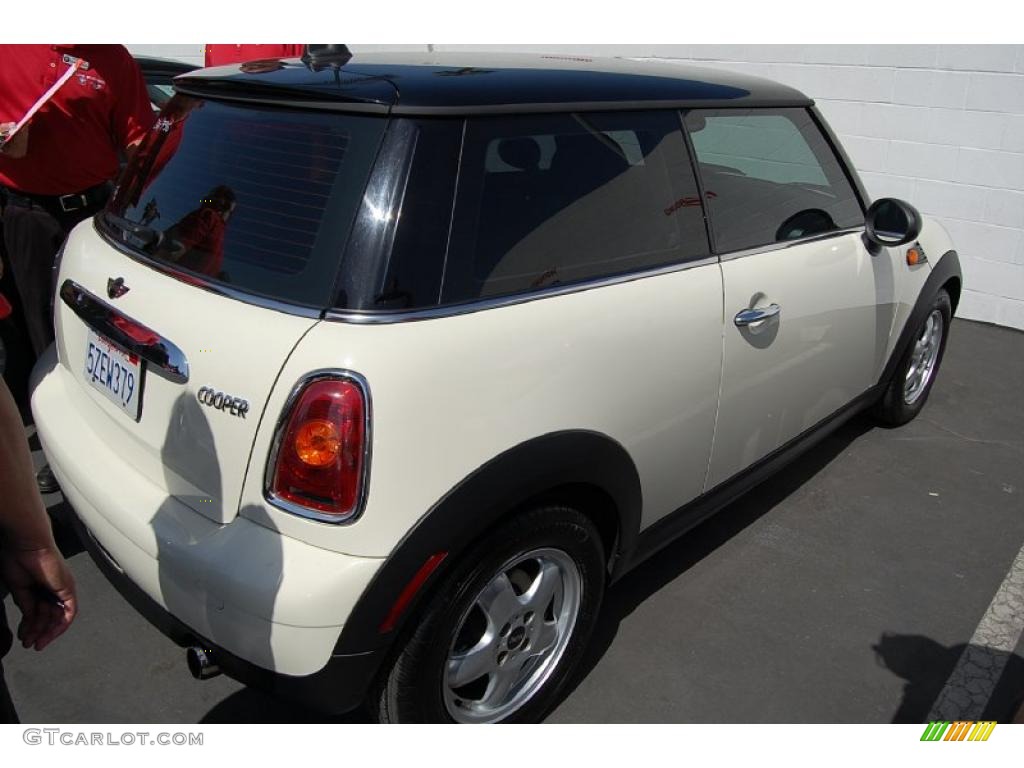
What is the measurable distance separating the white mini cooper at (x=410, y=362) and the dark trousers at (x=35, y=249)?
0.92 m

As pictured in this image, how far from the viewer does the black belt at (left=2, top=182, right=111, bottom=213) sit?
134 inches

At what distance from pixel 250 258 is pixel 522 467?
797 millimetres

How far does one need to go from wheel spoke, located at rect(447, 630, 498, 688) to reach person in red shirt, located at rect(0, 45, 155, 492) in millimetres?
2072

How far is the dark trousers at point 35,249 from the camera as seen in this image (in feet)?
11.1

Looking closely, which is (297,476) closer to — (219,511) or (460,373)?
(219,511)

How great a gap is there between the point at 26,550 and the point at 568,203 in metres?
1.42

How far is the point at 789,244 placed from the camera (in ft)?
9.45

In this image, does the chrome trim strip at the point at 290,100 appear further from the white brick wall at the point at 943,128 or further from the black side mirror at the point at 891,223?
the white brick wall at the point at 943,128

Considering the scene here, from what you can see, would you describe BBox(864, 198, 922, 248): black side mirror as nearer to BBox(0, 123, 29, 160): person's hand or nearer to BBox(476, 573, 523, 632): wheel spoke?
BBox(476, 573, 523, 632): wheel spoke

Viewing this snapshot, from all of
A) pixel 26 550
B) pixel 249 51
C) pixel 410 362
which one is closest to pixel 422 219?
pixel 410 362

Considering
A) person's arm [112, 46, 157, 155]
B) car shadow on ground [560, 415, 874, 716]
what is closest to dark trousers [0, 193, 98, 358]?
person's arm [112, 46, 157, 155]

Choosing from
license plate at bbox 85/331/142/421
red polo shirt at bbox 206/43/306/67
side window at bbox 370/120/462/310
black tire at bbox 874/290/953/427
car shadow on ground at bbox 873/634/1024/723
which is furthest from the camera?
red polo shirt at bbox 206/43/306/67

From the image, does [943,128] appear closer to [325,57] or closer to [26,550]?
[325,57]

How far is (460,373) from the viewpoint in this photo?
184 centimetres
